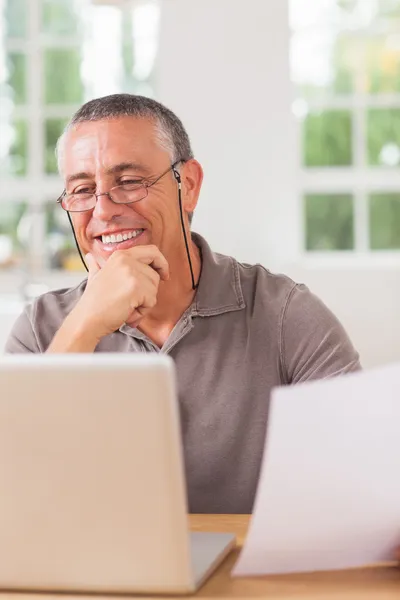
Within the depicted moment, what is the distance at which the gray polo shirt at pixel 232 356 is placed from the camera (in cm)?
178

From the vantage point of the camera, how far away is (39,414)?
0.91 meters

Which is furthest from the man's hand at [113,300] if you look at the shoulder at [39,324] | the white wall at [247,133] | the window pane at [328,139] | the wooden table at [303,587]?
the window pane at [328,139]

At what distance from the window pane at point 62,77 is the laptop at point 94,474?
4.09m

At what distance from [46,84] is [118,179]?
10.5 ft

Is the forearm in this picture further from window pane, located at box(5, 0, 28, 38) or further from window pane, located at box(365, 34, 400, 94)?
window pane, located at box(5, 0, 28, 38)

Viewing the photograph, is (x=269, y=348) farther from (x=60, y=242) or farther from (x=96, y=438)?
(x=60, y=242)

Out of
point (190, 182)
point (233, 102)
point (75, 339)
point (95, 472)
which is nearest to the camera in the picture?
point (95, 472)

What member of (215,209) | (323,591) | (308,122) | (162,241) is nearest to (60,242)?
(215,209)

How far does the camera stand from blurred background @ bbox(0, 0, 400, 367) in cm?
429

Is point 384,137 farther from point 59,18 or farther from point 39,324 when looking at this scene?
point 39,324

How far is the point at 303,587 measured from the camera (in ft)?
3.30

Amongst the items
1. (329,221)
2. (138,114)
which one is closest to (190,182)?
(138,114)

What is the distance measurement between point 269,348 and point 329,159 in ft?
9.97

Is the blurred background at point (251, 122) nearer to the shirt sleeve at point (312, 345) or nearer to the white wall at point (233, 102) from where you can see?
the white wall at point (233, 102)
